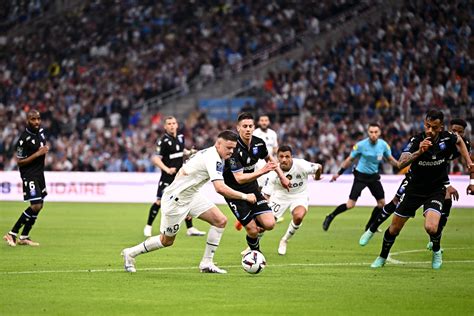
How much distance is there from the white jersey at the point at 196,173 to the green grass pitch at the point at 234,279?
123 cm

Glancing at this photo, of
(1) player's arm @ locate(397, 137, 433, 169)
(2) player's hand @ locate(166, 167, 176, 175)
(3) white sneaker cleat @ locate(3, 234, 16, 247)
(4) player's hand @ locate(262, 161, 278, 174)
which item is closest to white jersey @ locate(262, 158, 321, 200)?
(2) player's hand @ locate(166, 167, 176, 175)

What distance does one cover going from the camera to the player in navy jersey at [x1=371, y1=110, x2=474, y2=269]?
13.6 metres

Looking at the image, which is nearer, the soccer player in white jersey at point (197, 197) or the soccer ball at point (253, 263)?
the soccer player in white jersey at point (197, 197)

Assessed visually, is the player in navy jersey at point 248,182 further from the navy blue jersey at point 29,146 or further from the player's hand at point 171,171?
the player's hand at point 171,171

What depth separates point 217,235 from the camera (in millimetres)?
14031

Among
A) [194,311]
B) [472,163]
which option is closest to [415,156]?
[472,163]

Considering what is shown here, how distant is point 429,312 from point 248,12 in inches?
1399

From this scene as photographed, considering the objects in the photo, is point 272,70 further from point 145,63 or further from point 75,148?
point 75,148

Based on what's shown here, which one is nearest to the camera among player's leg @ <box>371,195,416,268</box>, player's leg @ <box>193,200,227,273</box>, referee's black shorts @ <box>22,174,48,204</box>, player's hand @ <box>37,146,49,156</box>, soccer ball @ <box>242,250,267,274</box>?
soccer ball @ <box>242,250,267,274</box>

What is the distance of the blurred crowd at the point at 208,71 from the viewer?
35156mm

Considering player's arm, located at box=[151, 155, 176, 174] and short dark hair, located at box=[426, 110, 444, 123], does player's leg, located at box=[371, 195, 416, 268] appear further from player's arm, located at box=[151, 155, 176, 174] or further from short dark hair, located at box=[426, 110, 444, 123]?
player's arm, located at box=[151, 155, 176, 174]

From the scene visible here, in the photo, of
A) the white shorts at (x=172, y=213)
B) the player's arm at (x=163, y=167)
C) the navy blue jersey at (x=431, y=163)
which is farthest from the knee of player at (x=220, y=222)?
the player's arm at (x=163, y=167)

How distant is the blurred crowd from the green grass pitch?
1392 centimetres

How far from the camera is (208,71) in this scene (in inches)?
1692
